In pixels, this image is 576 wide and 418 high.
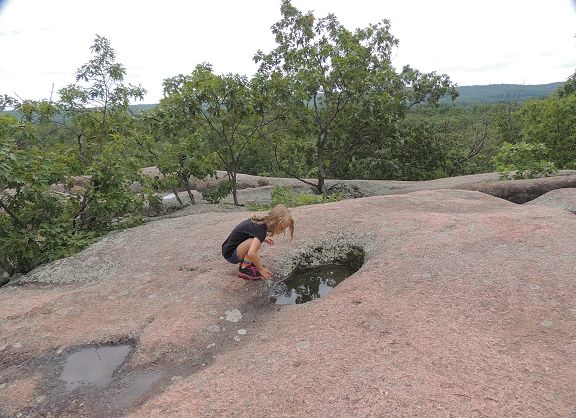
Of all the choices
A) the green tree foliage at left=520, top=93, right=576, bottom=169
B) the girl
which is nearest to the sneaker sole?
the girl

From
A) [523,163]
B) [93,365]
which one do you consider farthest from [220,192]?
[523,163]

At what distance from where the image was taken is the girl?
5.85 metres

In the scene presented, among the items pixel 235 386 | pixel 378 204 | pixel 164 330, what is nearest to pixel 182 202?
pixel 378 204

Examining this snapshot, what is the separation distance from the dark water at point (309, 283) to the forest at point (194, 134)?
4.78 m

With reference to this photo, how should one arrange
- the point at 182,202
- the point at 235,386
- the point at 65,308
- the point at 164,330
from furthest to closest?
the point at 182,202
the point at 65,308
the point at 164,330
the point at 235,386

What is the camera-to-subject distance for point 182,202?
54.1ft

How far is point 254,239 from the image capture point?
231 inches

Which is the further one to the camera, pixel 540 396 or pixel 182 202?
pixel 182 202

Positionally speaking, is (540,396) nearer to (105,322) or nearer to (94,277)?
(105,322)

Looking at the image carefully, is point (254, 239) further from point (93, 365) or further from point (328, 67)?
point (328, 67)

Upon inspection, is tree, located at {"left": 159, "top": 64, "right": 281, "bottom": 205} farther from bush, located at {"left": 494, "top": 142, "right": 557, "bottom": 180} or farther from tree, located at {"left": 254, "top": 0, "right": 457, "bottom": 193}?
bush, located at {"left": 494, "top": 142, "right": 557, "bottom": 180}

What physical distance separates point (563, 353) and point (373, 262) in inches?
113

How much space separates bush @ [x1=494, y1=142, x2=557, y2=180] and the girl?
12.5 m

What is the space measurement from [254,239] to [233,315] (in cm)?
108
